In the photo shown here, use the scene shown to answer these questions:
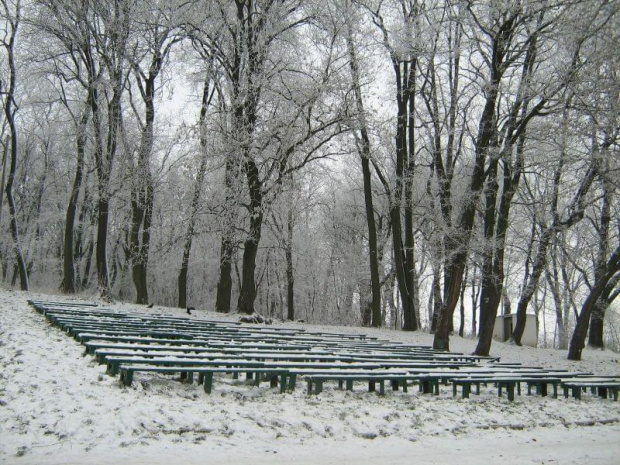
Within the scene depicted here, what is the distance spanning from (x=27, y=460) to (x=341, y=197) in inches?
1322

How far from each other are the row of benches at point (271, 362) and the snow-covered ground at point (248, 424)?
0.26 m

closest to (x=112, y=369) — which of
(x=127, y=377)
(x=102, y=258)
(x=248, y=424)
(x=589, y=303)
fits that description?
(x=127, y=377)

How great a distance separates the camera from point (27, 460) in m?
4.50

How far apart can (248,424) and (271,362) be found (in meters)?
2.30

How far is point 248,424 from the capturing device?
5973mm

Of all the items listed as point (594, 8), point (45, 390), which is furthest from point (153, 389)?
point (594, 8)

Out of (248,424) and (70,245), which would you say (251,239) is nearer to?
(70,245)

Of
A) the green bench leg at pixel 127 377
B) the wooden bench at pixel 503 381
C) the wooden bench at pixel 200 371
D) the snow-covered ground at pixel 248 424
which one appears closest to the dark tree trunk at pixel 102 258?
the snow-covered ground at pixel 248 424

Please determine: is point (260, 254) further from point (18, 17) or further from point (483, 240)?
point (483, 240)

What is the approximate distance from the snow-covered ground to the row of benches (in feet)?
0.86

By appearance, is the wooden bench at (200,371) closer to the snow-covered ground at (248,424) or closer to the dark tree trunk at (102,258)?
the snow-covered ground at (248,424)

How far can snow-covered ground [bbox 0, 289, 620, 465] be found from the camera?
5027mm

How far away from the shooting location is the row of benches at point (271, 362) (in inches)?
282

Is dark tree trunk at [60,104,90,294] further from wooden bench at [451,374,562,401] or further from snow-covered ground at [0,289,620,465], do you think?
wooden bench at [451,374,562,401]
